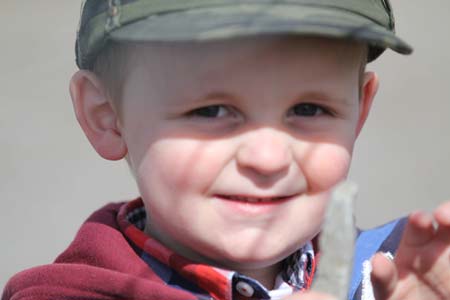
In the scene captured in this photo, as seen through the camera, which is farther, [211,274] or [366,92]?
[366,92]

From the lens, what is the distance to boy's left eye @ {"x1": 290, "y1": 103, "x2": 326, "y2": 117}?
A: 1004 millimetres

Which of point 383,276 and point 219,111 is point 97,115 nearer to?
point 219,111

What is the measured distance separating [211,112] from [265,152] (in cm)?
8

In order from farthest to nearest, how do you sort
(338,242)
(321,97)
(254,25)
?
(321,97) < (254,25) < (338,242)

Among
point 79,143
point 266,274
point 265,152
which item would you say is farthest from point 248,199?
point 79,143

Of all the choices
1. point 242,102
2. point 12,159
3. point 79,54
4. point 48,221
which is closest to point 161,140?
point 242,102

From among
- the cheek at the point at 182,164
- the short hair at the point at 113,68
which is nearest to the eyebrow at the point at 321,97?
the cheek at the point at 182,164

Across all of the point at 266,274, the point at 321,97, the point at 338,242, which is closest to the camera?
the point at 338,242

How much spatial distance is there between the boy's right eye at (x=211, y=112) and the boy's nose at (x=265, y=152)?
1.7 inches

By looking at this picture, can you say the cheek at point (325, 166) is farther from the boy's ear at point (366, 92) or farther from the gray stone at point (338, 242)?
the gray stone at point (338, 242)

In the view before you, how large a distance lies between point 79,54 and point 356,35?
0.38 m

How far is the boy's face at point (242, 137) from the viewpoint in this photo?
96 cm

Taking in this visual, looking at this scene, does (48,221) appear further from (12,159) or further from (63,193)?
(12,159)

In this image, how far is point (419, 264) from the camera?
987 millimetres
